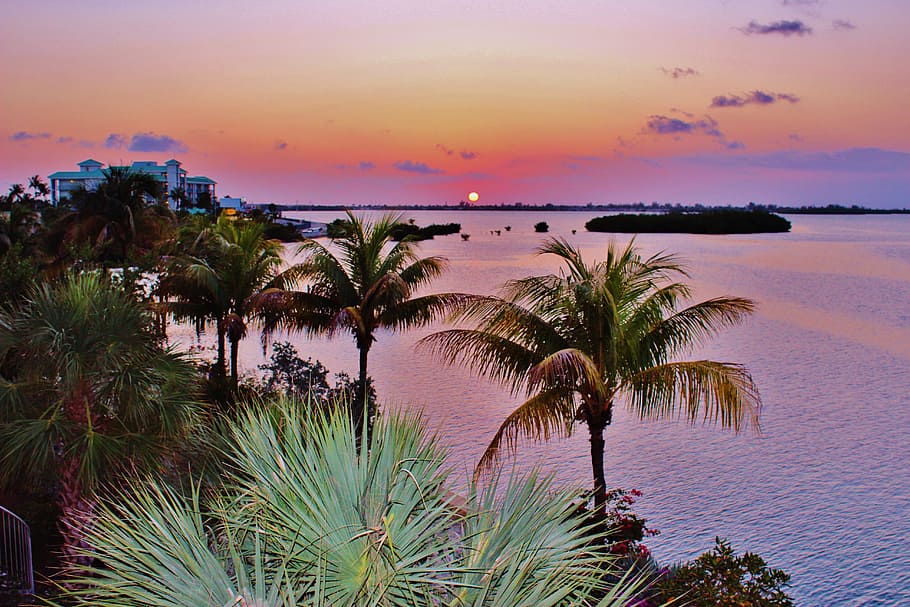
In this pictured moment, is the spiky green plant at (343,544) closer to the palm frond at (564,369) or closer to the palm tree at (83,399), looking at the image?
the palm tree at (83,399)

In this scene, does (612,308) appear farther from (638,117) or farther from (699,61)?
(638,117)

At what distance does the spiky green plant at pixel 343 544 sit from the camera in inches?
145

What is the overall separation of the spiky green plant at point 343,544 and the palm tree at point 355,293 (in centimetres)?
1370

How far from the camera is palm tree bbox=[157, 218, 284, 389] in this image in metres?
22.3

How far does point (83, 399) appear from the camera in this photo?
29.3ft

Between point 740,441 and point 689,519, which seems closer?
point 689,519

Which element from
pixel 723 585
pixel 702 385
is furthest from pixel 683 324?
pixel 723 585

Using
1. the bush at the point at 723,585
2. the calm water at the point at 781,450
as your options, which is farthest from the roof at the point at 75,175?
the bush at the point at 723,585

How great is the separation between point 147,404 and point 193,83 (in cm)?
4836

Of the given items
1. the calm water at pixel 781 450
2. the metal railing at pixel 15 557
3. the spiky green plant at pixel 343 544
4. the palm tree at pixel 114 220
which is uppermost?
the palm tree at pixel 114 220

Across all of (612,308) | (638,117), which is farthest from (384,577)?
(638,117)

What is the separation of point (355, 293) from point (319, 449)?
48.2 ft

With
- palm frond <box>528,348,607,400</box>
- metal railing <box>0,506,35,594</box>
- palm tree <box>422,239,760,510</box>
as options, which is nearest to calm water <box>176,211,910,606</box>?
palm frond <box>528,348,607,400</box>

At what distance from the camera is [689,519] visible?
18.5m
